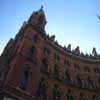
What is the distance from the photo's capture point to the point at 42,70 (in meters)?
A: 18.6

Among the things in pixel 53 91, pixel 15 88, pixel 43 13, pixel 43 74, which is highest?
pixel 43 13

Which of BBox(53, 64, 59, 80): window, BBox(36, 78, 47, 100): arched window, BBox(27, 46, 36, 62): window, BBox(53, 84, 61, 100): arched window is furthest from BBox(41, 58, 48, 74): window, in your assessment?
BBox(53, 84, 61, 100): arched window

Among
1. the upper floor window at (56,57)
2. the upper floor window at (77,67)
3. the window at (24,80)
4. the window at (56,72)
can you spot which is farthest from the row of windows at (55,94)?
the upper floor window at (56,57)

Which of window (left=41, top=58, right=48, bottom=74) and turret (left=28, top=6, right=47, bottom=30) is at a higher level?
turret (left=28, top=6, right=47, bottom=30)

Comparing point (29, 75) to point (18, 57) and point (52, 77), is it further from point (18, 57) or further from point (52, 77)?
point (52, 77)

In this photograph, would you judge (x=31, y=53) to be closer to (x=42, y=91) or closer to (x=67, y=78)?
(x=42, y=91)

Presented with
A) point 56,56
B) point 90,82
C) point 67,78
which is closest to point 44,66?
point 56,56

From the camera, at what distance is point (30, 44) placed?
752 inches

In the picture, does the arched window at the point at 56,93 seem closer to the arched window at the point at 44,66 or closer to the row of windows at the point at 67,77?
the row of windows at the point at 67,77

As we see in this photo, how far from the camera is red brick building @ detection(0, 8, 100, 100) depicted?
14.6 meters

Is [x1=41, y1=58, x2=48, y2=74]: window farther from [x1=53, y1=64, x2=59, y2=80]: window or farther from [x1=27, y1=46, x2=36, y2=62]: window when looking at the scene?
[x1=27, y1=46, x2=36, y2=62]: window

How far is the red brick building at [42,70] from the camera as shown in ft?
47.8

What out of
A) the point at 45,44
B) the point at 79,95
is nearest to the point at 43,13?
the point at 45,44

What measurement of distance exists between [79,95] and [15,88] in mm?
11855
